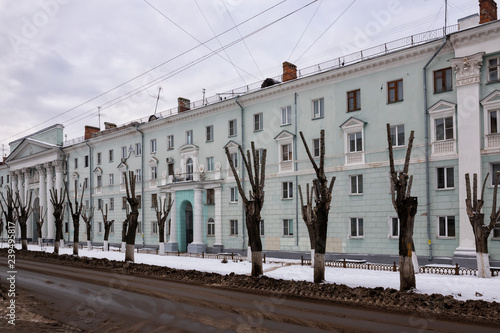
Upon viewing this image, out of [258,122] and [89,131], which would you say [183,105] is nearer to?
[258,122]

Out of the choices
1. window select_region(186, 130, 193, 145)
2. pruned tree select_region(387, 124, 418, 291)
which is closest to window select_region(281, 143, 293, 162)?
window select_region(186, 130, 193, 145)

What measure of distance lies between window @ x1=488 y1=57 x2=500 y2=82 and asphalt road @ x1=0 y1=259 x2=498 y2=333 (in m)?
18.1

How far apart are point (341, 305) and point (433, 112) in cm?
1689

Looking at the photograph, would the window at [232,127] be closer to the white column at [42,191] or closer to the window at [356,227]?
the window at [356,227]

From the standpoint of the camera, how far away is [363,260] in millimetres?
28266

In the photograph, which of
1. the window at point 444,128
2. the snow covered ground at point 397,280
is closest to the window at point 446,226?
the window at point 444,128

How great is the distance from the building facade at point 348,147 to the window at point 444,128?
61 mm

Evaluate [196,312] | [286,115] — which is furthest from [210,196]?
[196,312]

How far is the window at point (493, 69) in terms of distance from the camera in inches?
958

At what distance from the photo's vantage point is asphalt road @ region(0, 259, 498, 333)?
36.1ft

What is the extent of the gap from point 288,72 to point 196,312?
25709 millimetres

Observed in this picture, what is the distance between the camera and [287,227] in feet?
111

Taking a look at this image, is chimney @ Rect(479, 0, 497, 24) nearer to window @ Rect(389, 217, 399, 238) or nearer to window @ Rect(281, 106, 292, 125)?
window @ Rect(389, 217, 399, 238)

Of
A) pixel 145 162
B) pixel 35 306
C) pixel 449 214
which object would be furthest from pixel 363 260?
pixel 145 162
